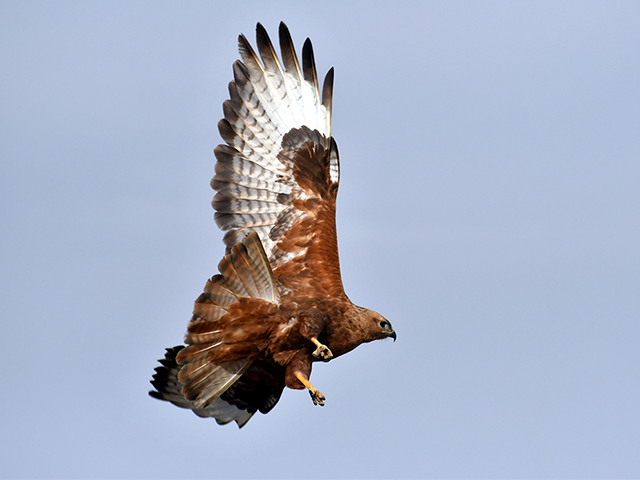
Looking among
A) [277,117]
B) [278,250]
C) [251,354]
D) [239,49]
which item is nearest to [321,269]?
[278,250]

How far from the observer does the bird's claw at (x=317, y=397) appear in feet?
28.4

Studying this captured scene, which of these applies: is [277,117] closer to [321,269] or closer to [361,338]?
[321,269]

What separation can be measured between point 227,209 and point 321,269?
5.20ft

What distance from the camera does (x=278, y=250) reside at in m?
10.6

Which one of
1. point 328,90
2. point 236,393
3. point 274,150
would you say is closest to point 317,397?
point 236,393

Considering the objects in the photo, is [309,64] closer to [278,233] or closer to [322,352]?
[278,233]

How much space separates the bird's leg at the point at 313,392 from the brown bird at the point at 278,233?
0.02m

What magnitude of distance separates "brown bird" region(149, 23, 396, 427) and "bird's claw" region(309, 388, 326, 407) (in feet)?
0.36

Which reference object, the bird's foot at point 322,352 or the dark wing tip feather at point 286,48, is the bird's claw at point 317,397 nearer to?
the bird's foot at point 322,352

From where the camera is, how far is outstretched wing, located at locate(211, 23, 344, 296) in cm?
1080

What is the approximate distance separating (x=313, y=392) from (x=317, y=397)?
9 centimetres

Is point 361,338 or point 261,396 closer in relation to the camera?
point 361,338

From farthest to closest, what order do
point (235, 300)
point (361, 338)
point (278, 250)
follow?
point (278, 250)
point (361, 338)
point (235, 300)

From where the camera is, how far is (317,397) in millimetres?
8711
